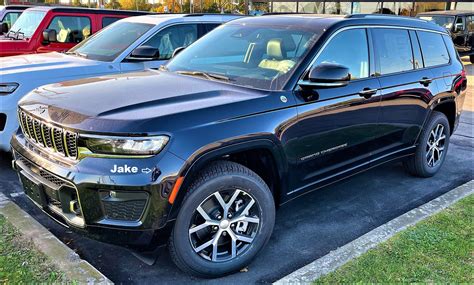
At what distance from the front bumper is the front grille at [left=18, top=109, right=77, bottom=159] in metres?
0.09

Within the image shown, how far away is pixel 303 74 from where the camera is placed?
353 centimetres

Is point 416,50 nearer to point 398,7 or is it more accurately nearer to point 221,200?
point 221,200

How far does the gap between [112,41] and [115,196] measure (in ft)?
14.1

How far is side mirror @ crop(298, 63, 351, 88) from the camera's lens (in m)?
3.39

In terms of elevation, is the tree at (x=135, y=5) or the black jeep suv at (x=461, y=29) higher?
the tree at (x=135, y=5)

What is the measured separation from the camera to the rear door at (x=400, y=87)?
430 cm

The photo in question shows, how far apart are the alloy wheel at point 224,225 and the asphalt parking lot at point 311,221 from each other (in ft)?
0.66

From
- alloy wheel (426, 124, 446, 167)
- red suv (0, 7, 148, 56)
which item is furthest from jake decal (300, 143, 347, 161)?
red suv (0, 7, 148, 56)

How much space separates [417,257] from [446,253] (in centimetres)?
26

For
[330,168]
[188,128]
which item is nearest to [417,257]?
[330,168]

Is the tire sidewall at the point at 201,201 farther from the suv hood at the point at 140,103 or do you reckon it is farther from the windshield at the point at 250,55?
the windshield at the point at 250,55

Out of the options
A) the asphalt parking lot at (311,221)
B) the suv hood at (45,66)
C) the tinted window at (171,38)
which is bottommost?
the asphalt parking lot at (311,221)

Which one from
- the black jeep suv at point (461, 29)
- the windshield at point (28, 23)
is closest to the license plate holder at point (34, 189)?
the windshield at point (28, 23)

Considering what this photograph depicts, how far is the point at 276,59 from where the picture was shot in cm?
373
